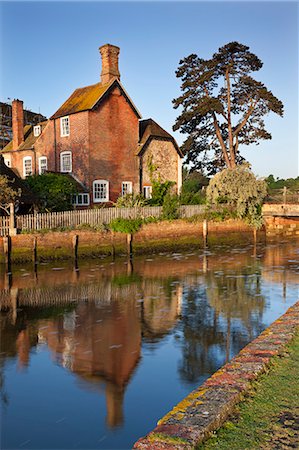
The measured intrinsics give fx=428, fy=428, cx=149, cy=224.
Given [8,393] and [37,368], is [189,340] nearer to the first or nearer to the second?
[37,368]

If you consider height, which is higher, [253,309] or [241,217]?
[241,217]

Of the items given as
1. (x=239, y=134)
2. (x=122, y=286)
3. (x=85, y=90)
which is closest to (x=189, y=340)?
(x=122, y=286)

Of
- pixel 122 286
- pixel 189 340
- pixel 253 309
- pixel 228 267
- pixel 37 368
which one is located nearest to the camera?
pixel 37 368

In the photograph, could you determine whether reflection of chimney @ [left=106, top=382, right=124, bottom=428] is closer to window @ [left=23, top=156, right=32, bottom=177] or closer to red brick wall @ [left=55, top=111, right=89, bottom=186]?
red brick wall @ [left=55, top=111, right=89, bottom=186]

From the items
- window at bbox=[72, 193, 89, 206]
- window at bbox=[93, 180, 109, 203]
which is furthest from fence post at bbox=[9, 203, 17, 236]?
window at bbox=[93, 180, 109, 203]

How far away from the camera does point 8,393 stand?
7957 mm

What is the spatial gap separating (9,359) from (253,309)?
7.67 metres

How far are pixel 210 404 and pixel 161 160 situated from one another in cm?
3299

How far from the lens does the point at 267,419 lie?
16.0 feet

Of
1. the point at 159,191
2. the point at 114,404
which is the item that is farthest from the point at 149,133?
the point at 114,404

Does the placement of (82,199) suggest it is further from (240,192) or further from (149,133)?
(240,192)

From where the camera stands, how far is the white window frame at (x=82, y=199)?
31.1m

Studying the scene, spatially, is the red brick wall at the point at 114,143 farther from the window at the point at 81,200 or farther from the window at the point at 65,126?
the window at the point at 65,126

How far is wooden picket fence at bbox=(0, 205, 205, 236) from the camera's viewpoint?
78.8 ft
